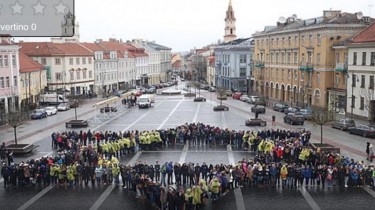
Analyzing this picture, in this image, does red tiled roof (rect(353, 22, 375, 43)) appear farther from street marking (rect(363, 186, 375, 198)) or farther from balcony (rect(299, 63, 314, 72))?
street marking (rect(363, 186, 375, 198))

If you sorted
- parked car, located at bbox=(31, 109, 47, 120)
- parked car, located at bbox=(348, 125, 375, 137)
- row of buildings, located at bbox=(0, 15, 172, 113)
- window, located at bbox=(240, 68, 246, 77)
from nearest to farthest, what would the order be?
parked car, located at bbox=(348, 125, 375, 137) → parked car, located at bbox=(31, 109, 47, 120) → row of buildings, located at bbox=(0, 15, 172, 113) → window, located at bbox=(240, 68, 246, 77)

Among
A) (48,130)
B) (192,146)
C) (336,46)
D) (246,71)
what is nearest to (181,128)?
(192,146)

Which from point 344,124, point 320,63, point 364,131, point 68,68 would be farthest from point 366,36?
point 68,68

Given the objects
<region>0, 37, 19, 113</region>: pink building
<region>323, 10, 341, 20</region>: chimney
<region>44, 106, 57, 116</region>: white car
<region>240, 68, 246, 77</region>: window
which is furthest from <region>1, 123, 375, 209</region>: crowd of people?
<region>240, 68, 246, 77</region>: window

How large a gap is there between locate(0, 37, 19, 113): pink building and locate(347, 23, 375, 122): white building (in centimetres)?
3878

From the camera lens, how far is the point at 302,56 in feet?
210

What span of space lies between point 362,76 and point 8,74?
41597 millimetres

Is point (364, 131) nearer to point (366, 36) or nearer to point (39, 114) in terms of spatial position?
point (366, 36)

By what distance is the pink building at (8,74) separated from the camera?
55.5m

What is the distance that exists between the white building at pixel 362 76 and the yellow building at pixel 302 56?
511 cm

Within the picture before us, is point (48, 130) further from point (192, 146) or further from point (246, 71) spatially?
point (246, 71)

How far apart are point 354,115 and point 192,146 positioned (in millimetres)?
24887

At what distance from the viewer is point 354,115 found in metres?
50.2

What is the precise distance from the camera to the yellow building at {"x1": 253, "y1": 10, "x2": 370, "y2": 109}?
2233 inches
